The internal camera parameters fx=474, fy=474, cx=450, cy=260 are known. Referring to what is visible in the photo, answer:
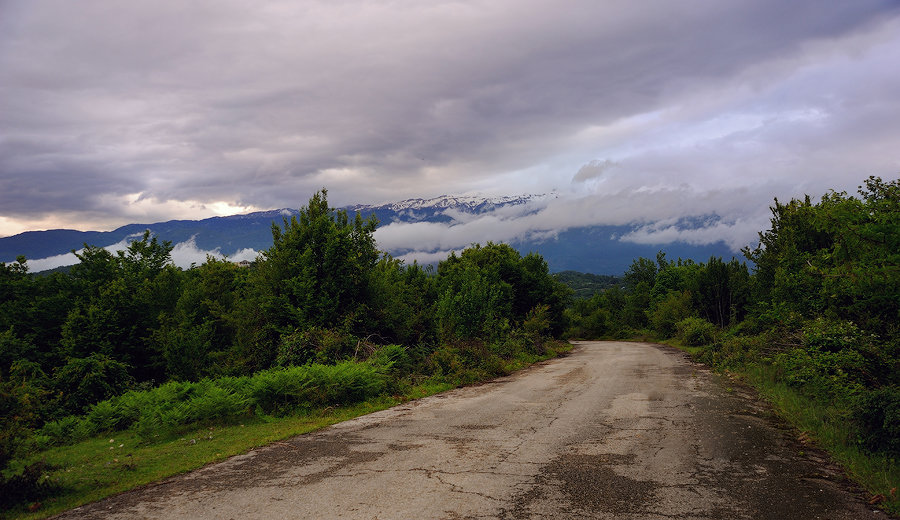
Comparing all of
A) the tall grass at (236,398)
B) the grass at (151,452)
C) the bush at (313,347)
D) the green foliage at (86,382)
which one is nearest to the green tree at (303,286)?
the bush at (313,347)

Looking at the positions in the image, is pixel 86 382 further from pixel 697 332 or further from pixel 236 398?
pixel 697 332

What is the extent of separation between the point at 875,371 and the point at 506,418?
23.2 ft

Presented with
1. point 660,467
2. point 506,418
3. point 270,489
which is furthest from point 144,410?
point 660,467

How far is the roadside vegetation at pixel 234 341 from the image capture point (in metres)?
12.0

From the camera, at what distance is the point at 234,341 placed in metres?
19.9

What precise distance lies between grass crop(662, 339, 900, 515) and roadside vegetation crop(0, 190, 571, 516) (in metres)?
9.51

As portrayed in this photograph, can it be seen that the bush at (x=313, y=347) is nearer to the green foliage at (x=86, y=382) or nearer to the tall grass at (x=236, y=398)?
the tall grass at (x=236, y=398)

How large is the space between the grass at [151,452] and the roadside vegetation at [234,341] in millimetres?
108

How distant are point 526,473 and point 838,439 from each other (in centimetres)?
561

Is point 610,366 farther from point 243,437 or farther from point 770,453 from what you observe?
point 243,437

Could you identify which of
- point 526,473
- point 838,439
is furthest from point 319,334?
point 838,439

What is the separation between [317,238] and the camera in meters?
20.0

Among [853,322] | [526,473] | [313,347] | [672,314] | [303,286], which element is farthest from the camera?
[672,314]

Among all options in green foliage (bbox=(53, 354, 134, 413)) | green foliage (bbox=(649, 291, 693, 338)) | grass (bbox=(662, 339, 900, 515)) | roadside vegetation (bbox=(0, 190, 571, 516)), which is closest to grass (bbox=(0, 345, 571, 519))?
roadside vegetation (bbox=(0, 190, 571, 516))
